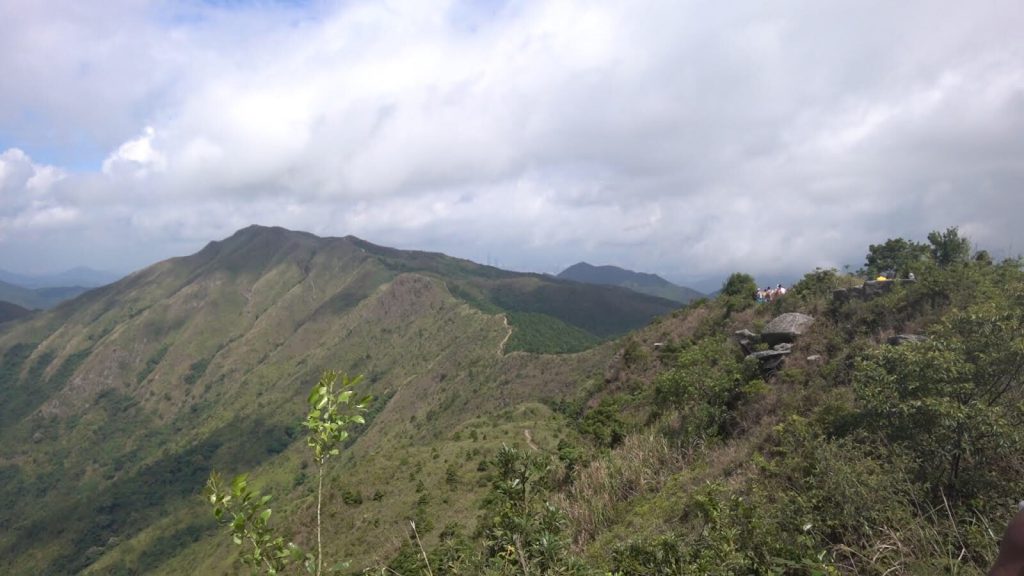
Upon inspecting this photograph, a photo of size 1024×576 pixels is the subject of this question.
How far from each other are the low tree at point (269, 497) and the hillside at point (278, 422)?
24654 mm

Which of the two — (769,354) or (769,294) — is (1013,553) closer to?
(769,354)

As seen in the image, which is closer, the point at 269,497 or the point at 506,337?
the point at 269,497

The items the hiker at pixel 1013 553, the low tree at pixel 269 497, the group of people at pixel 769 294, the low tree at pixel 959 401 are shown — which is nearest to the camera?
the hiker at pixel 1013 553

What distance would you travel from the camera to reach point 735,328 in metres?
27.6

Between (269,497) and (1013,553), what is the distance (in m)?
4.20

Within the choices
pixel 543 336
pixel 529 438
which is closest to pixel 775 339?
pixel 529 438

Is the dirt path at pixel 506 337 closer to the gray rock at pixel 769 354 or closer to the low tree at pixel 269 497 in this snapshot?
the gray rock at pixel 769 354

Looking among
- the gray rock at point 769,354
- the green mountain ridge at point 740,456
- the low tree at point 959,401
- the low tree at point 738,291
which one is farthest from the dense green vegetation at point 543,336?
A: the low tree at point 959,401

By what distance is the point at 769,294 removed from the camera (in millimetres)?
29312

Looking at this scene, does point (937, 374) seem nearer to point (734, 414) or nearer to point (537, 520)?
point (537, 520)

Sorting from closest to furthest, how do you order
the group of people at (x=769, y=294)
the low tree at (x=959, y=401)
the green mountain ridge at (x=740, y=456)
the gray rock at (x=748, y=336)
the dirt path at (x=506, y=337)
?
1. the green mountain ridge at (x=740, y=456)
2. the low tree at (x=959, y=401)
3. the gray rock at (x=748, y=336)
4. the group of people at (x=769, y=294)
5. the dirt path at (x=506, y=337)

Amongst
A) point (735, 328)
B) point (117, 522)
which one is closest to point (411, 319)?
point (117, 522)

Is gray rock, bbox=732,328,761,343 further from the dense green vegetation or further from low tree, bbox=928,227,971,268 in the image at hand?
the dense green vegetation

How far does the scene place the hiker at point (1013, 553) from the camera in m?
2.58
